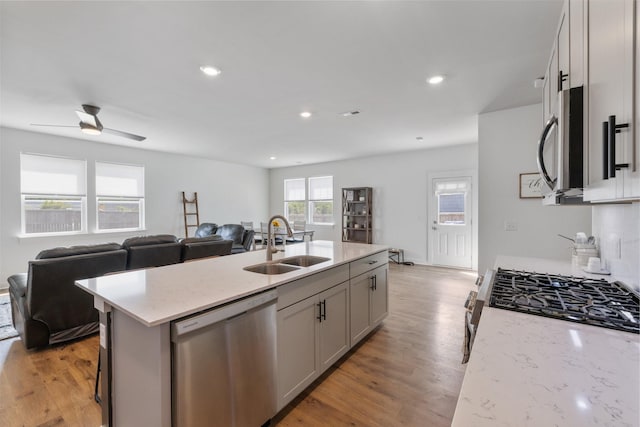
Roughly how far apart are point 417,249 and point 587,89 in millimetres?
5832

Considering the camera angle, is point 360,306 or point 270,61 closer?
point 270,61

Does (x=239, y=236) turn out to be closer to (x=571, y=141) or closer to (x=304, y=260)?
(x=304, y=260)

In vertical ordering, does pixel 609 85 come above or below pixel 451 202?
above

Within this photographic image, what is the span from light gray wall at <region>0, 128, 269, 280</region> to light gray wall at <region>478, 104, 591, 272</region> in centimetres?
635

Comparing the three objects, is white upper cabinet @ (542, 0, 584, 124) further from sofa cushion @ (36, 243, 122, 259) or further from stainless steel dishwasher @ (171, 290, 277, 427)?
sofa cushion @ (36, 243, 122, 259)

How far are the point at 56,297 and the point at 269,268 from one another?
81.8 inches

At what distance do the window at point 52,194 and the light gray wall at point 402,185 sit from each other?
5.58 meters

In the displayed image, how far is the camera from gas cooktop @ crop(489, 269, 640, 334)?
1.01 metres

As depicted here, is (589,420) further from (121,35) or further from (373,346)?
(121,35)

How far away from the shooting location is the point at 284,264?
94.0 inches

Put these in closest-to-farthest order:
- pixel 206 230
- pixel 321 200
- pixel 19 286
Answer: pixel 19 286 → pixel 206 230 → pixel 321 200

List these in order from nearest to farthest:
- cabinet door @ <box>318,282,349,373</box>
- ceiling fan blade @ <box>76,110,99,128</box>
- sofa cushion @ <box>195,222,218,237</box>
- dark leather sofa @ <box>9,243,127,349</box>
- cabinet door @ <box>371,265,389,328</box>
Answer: cabinet door @ <box>318,282,349,373</box>
dark leather sofa @ <box>9,243,127,349</box>
cabinet door @ <box>371,265,389,328</box>
ceiling fan blade @ <box>76,110,99,128</box>
sofa cushion @ <box>195,222,218,237</box>

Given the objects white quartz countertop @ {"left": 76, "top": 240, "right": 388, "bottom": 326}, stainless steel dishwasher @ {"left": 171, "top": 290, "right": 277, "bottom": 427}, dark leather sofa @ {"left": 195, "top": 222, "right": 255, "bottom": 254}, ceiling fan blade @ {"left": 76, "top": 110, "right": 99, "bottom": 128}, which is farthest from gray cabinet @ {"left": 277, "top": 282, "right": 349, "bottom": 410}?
dark leather sofa @ {"left": 195, "top": 222, "right": 255, "bottom": 254}

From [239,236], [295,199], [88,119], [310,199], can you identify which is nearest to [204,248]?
[239,236]
